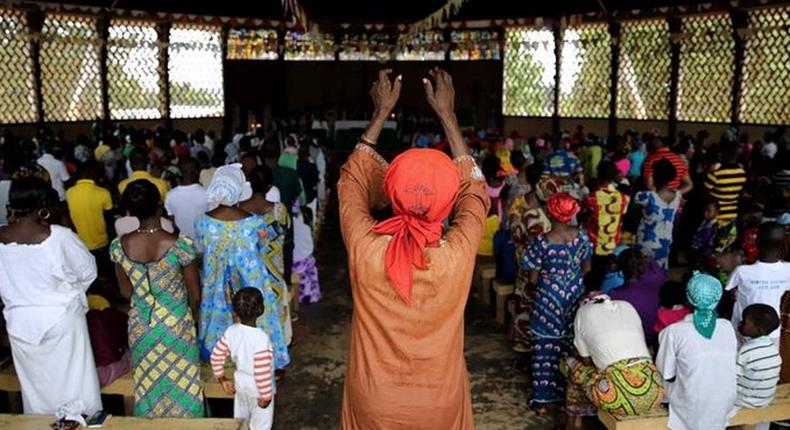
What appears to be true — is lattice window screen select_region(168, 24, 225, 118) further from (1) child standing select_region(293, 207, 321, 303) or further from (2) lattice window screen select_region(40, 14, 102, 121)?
(1) child standing select_region(293, 207, 321, 303)

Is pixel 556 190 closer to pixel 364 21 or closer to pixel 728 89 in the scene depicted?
pixel 728 89

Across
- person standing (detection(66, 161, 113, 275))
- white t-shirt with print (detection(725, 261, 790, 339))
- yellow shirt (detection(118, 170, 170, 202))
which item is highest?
yellow shirt (detection(118, 170, 170, 202))

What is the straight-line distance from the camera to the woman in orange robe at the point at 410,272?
1.93m

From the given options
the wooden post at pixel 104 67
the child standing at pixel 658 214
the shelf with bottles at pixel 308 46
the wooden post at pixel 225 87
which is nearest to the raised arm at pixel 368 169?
the child standing at pixel 658 214

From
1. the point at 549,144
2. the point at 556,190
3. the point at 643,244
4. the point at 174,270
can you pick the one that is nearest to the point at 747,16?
the point at 549,144

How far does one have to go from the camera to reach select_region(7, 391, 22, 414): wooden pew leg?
388 cm

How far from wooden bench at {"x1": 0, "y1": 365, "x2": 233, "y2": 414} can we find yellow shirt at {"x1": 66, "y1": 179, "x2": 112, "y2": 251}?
1.44 meters

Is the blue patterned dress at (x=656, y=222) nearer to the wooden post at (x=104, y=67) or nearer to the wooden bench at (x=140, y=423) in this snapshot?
the wooden bench at (x=140, y=423)

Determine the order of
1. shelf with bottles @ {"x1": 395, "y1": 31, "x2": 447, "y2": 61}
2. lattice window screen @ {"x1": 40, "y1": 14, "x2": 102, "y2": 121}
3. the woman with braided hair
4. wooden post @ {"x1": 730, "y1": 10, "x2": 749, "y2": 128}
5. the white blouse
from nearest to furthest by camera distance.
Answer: the white blouse, the woman with braided hair, wooden post @ {"x1": 730, "y1": 10, "x2": 749, "y2": 128}, lattice window screen @ {"x1": 40, "y1": 14, "x2": 102, "y2": 121}, shelf with bottles @ {"x1": 395, "y1": 31, "x2": 447, "y2": 61}

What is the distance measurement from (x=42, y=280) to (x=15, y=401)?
1.21m

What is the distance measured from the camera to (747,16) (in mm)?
11344

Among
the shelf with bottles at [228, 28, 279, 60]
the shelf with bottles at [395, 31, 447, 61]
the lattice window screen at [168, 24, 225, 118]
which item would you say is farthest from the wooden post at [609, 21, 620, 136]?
the lattice window screen at [168, 24, 225, 118]

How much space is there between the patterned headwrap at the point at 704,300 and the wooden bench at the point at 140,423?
2.01m

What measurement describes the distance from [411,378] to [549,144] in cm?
790
